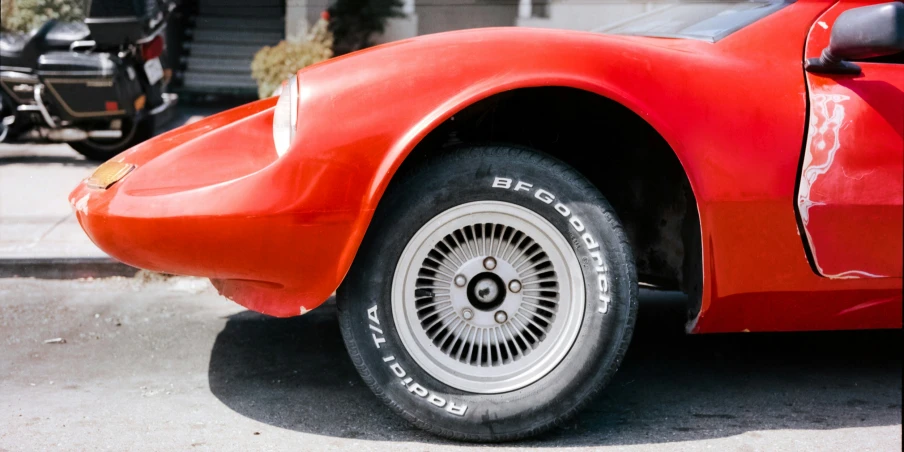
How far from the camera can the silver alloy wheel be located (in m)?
2.67

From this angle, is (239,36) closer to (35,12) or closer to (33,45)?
(35,12)

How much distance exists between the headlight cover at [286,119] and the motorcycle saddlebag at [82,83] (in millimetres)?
4572

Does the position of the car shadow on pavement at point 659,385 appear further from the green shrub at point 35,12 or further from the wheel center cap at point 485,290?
the green shrub at point 35,12

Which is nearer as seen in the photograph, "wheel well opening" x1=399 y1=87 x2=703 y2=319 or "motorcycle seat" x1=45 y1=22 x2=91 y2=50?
"wheel well opening" x1=399 y1=87 x2=703 y2=319

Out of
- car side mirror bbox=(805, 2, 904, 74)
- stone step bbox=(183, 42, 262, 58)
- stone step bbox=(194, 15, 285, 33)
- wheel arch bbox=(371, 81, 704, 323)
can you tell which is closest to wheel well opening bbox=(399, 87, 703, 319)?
wheel arch bbox=(371, 81, 704, 323)

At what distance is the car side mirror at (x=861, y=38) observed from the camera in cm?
250

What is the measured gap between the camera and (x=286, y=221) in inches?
99.7

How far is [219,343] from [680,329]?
1898 millimetres

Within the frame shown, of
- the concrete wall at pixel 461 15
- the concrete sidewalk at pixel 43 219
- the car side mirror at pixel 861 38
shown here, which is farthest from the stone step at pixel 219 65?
the car side mirror at pixel 861 38

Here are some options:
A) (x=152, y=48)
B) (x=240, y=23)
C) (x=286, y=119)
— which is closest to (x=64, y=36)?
(x=152, y=48)

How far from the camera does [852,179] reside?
262 centimetres

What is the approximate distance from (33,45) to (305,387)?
5.01 meters

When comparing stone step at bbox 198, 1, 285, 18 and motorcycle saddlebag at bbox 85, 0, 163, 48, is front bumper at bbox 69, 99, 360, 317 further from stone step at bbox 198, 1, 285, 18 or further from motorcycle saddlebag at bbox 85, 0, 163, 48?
stone step at bbox 198, 1, 285, 18

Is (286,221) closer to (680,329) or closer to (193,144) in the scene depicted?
(193,144)
